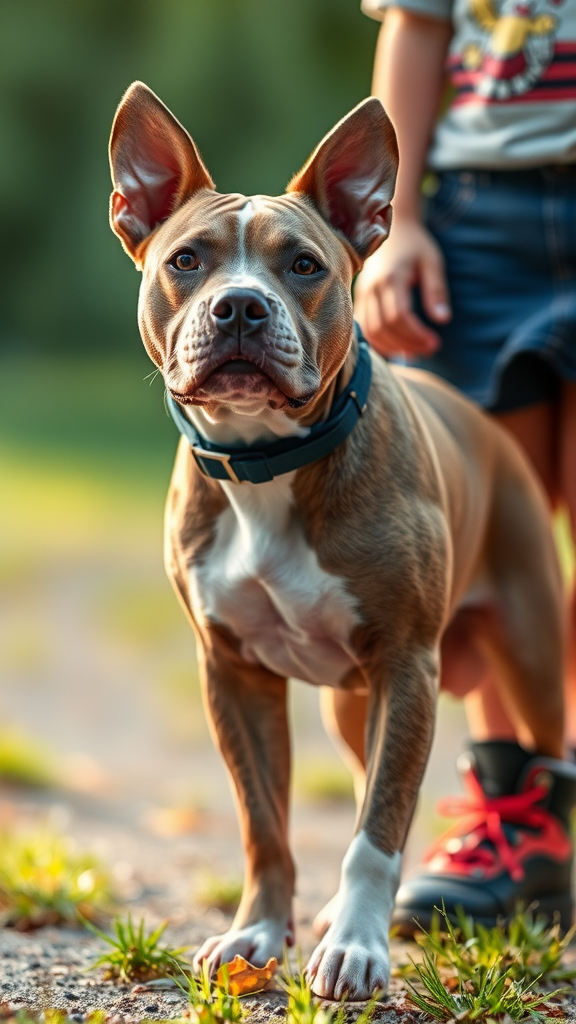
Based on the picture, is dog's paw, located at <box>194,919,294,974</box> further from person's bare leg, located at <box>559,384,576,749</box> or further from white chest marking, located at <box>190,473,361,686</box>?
person's bare leg, located at <box>559,384,576,749</box>

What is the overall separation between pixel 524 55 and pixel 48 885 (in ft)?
7.86

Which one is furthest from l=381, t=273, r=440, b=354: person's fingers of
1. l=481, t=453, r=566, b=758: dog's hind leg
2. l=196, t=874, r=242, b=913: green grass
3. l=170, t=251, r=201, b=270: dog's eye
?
l=196, t=874, r=242, b=913: green grass

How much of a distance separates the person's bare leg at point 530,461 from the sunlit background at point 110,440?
681 mm

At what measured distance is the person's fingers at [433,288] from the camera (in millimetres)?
3414

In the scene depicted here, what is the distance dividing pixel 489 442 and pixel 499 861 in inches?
39.9

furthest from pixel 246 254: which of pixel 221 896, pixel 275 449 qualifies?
pixel 221 896

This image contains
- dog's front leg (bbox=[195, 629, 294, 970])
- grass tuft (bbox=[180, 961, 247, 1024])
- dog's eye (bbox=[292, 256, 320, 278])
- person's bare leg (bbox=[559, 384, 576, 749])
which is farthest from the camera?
person's bare leg (bbox=[559, 384, 576, 749])

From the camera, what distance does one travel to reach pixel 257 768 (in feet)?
9.12

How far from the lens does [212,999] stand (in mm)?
2305

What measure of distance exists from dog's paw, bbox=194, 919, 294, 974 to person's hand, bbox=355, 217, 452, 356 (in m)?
1.52

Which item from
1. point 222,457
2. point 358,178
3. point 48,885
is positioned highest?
point 358,178

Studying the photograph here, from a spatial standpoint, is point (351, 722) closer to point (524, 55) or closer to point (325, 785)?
point (524, 55)

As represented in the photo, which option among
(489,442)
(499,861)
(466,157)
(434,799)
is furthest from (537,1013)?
(434,799)

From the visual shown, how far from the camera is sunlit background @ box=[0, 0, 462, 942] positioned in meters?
5.05
